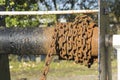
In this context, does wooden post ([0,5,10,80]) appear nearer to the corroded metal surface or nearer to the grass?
the corroded metal surface

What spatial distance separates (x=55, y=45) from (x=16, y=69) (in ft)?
21.8

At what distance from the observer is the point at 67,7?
8781mm

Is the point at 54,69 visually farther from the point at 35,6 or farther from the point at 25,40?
the point at 25,40

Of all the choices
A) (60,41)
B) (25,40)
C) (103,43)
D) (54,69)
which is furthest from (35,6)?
(103,43)

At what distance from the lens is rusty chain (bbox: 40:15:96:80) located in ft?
8.36

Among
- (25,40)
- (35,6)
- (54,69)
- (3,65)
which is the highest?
(25,40)

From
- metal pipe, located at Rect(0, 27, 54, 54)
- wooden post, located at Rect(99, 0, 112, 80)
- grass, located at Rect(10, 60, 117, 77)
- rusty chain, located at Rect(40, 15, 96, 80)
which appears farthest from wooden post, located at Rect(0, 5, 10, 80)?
grass, located at Rect(10, 60, 117, 77)

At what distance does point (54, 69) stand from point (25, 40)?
6.25 meters

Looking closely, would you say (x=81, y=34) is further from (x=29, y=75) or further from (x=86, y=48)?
(x=29, y=75)

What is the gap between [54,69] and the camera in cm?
902

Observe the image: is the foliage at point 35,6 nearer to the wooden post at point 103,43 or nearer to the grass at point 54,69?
the grass at point 54,69

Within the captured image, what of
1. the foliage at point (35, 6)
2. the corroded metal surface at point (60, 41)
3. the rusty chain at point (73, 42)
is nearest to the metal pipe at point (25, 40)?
the corroded metal surface at point (60, 41)

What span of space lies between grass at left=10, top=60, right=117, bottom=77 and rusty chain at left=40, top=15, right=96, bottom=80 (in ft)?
19.1

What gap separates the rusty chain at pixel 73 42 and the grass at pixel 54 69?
5.83 m
